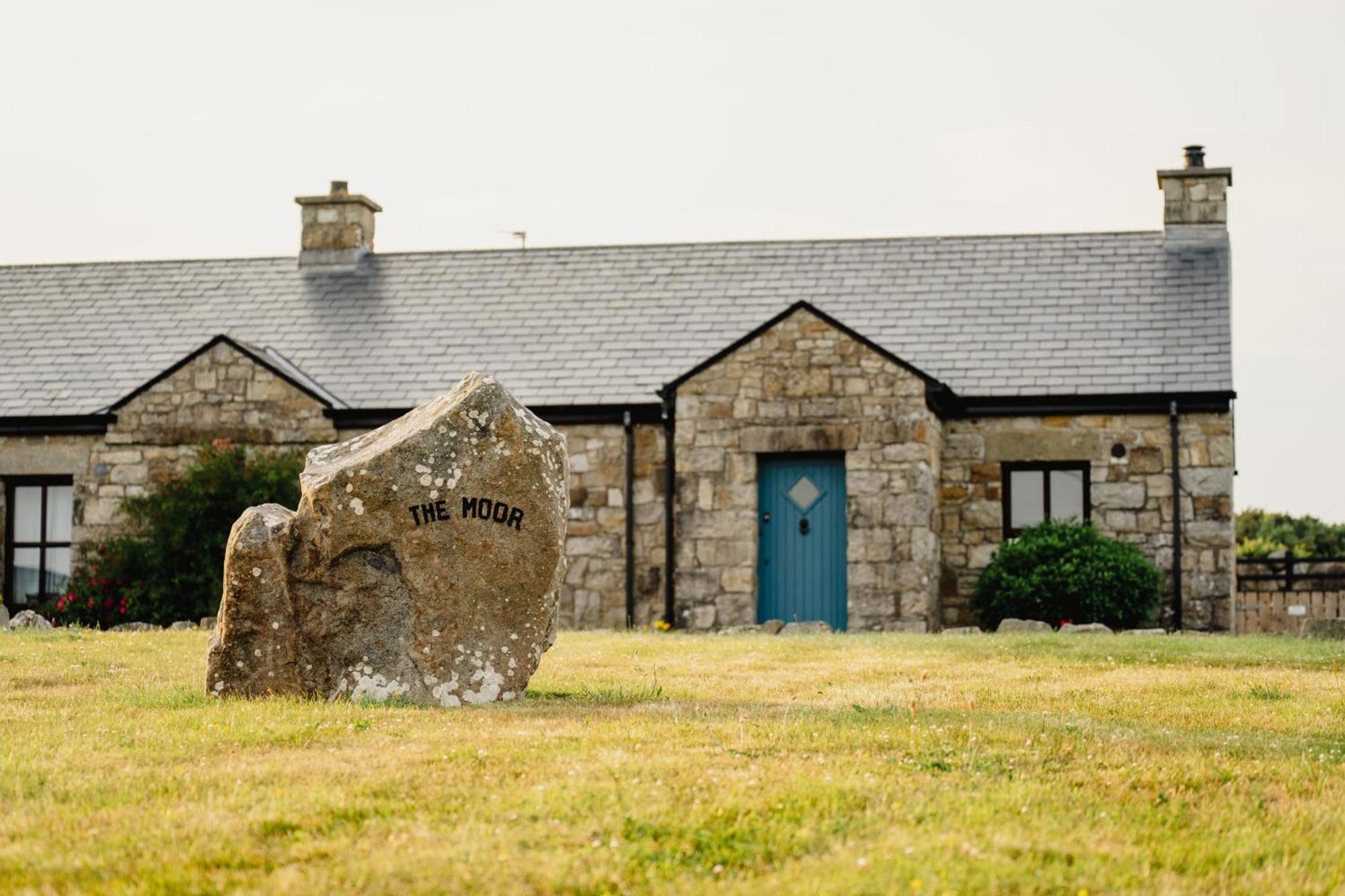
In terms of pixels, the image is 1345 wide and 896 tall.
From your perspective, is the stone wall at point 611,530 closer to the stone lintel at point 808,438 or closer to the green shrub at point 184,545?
the stone lintel at point 808,438

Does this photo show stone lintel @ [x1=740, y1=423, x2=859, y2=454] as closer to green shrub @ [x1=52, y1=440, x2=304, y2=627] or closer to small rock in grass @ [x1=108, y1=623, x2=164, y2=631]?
green shrub @ [x1=52, y1=440, x2=304, y2=627]

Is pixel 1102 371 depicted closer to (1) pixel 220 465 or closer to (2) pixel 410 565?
(1) pixel 220 465

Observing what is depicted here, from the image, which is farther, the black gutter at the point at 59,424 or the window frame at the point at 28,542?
the window frame at the point at 28,542

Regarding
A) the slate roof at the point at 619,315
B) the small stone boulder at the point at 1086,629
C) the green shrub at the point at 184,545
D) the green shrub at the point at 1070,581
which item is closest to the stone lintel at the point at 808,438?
the slate roof at the point at 619,315

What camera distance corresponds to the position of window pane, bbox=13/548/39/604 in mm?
21375

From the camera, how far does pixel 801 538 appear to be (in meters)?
19.1

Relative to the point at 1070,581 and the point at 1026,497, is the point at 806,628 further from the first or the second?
the point at 1026,497

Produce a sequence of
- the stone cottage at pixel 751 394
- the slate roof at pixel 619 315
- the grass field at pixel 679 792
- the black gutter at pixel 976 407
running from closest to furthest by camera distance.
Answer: the grass field at pixel 679 792, the stone cottage at pixel 751 394, the black gutter at pixel 976 407, the slate roof at pixel 619 315

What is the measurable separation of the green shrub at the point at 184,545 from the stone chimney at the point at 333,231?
530 cm

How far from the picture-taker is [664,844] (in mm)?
5758

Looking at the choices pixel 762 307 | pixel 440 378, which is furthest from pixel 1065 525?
pixel 440 378

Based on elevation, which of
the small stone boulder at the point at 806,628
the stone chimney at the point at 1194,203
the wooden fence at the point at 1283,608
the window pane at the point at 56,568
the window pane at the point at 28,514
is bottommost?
the small stone boulder at the point at 806,628

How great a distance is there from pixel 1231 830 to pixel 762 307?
52.9 feet

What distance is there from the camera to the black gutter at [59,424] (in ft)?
67.8
